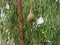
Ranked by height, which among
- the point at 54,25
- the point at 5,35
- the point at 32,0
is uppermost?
the point at 32,0

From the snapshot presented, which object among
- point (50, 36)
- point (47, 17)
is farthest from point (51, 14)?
point (50, 36)

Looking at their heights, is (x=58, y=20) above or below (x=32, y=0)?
below

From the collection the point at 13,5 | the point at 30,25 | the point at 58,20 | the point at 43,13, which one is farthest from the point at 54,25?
the point at 13,5

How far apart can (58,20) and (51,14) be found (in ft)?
0.51

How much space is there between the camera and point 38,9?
307cm

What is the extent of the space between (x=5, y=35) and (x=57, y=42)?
939mm

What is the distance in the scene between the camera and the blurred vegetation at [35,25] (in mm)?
2754

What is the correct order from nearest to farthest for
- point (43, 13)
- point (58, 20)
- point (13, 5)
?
point (58, 20), point (43, 13), point (13, 5)

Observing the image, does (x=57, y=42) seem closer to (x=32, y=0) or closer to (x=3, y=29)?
(x=32, y=0)

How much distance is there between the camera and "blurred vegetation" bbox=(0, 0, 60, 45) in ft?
9.04

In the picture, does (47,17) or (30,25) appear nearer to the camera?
(47,17)

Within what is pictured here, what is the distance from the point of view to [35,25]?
10.2 feet

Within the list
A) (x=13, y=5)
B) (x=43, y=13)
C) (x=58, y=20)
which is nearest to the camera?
(x=58, y=20)

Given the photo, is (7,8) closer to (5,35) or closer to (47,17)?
(5,35)
